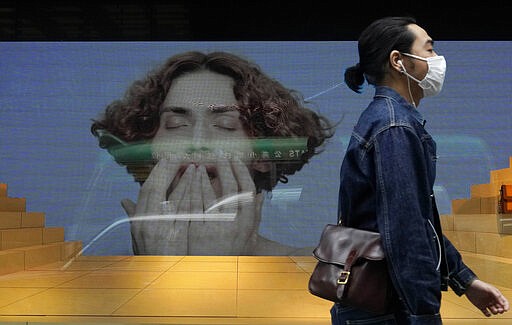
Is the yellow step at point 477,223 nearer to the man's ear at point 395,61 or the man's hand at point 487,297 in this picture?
the man's hand at point 487,297

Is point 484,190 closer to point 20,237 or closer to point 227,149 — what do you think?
point 227,149

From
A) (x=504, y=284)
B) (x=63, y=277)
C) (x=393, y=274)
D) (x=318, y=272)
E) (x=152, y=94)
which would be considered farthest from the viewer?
(x=152, y=94)

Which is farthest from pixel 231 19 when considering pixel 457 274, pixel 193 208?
pixel 457 274

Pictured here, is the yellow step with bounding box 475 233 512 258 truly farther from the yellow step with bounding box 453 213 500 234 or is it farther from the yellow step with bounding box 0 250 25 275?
the yellow step with bounding box 0 250 25 275

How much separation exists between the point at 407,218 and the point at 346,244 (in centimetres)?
15

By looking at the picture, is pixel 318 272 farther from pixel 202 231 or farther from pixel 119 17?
pixel 119 17

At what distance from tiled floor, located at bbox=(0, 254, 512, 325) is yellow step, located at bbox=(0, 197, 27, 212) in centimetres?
53

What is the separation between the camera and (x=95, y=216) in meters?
4.91

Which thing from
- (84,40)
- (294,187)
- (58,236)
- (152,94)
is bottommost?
(58,236)

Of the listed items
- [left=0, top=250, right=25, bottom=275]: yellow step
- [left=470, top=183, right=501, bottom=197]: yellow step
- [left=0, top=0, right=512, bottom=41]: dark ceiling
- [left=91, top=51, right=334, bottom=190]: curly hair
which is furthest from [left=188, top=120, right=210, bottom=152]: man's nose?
[left=470, top=183, right=501, bottom=197]: yellow step

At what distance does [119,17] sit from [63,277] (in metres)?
2.18

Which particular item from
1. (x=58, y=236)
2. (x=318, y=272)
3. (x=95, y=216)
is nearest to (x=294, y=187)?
(x=95, y=216)

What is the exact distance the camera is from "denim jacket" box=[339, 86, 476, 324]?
1060 millimetres

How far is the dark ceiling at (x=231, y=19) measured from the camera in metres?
4.71
